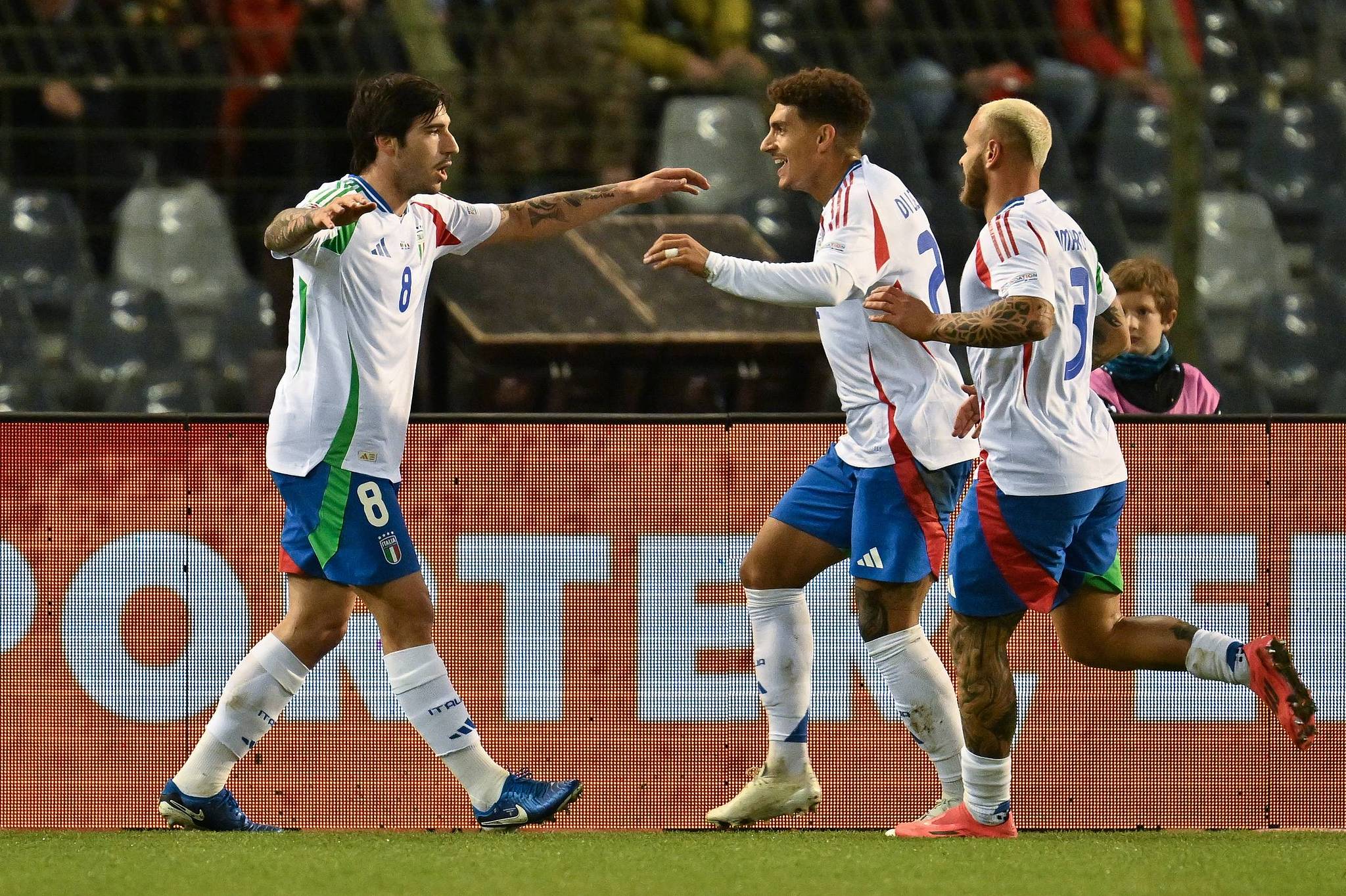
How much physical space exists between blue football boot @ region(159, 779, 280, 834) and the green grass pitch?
0.13 feet

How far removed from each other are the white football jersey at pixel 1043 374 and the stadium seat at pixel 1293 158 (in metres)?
5.46

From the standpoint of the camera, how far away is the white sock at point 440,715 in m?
4.32

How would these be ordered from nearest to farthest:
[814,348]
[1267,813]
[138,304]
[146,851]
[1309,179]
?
1. [146,851]
2. [1267,813]
3. [814,348]
4. [138,304]
5. [1309,179]

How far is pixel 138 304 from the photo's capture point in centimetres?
822

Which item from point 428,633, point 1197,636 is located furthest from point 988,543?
point 428,633

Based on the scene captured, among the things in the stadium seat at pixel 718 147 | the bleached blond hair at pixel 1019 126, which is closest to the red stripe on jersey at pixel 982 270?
the bleached blond hair at pixel 1019 126

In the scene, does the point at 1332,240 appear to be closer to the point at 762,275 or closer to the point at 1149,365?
the point at 1149,365

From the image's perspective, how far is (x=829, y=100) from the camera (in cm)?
452

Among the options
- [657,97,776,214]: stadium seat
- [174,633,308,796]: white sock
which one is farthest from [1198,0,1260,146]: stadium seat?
[174,633,308,796]: white sock

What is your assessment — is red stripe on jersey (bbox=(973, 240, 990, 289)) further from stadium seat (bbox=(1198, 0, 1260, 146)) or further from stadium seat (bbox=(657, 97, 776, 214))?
stadium seat (bbox=(1198, 0, 1260, 146))

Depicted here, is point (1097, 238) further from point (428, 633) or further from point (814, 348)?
point (428, 633)

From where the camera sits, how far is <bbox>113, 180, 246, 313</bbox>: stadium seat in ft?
28.4

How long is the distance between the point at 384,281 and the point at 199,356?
422 centimetres

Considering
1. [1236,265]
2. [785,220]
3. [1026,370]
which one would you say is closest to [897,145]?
[785,220]
